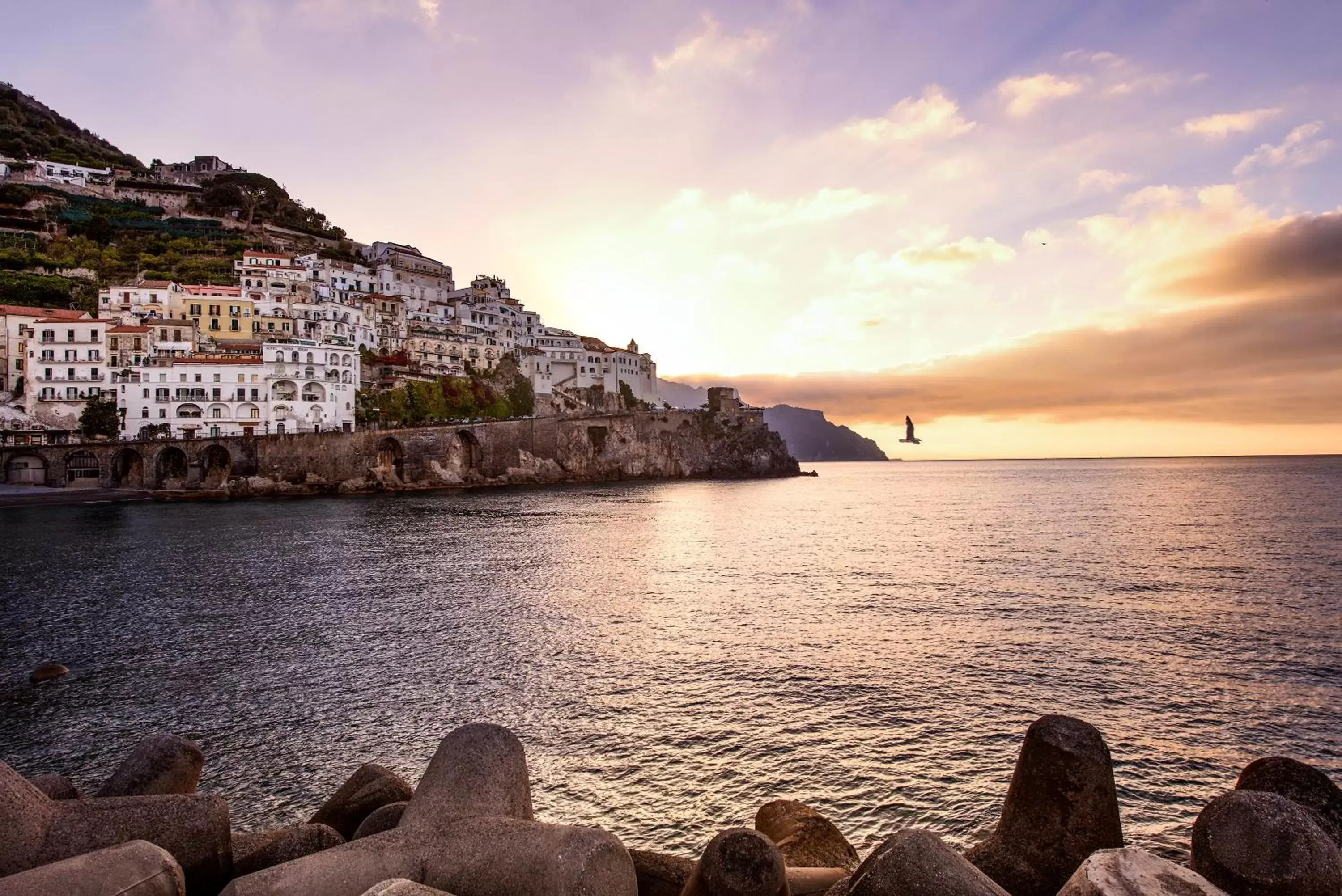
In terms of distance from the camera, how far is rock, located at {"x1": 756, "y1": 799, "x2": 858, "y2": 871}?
28.2 feet

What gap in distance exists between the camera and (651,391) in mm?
166250

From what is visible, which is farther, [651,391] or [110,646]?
[651,391]

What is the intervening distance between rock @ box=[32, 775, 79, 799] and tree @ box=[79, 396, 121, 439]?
102831mm

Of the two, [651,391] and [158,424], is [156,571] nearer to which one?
[158,424]

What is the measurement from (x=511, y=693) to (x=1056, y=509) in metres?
77.0

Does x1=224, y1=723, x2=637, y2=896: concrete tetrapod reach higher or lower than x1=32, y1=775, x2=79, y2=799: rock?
higher

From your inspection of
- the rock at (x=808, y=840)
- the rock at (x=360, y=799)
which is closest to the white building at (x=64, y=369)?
the rock at (x=360, y=799)

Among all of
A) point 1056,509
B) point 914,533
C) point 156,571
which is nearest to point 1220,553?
point 914,533

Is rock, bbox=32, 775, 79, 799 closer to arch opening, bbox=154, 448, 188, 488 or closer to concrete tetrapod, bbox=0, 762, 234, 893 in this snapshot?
concrete tetrapod, bbox=0, 762, 234, 893

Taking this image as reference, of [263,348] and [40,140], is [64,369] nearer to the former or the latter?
[263,348]

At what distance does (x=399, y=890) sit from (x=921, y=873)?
3.59m

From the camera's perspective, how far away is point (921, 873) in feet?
16.6

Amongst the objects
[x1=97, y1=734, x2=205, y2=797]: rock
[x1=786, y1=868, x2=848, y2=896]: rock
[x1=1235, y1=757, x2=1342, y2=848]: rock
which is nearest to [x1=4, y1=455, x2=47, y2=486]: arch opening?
[x1=97, y1=734, x2=205, y2=797]: rock

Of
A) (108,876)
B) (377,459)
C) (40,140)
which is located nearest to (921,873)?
(108,876)
